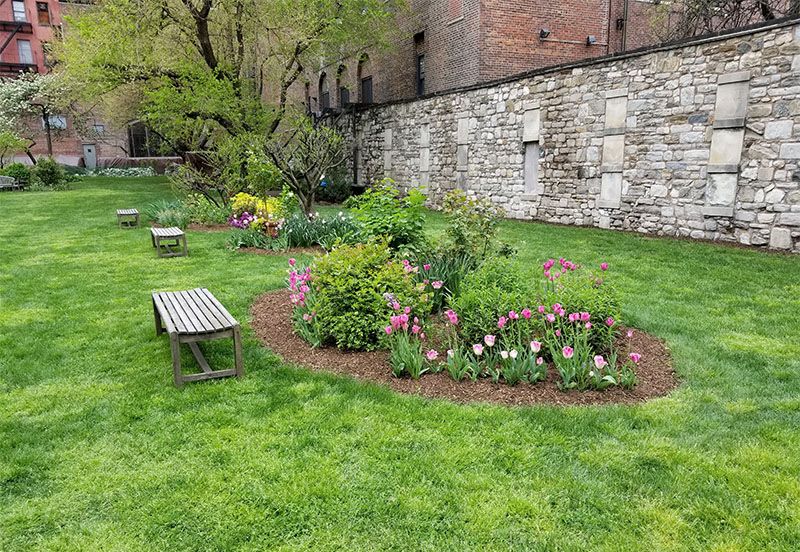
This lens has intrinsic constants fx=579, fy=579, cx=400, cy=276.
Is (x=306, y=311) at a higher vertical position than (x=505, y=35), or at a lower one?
lower

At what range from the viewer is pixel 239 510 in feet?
8.66

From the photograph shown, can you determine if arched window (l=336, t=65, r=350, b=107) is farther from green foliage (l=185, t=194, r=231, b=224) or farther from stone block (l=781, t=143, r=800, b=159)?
stone block (l=781, t=143, r=800, b=159)

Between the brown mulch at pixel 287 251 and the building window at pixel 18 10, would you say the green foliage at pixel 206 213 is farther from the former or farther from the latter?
Result: the building window at pixel 18 10

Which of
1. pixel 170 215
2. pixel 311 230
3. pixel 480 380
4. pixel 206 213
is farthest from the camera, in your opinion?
pixel 206 213

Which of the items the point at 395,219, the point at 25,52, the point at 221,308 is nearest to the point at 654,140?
the point at 395,219

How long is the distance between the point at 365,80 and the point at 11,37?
2783cm

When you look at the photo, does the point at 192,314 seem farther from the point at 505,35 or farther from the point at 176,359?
the point at 505,35

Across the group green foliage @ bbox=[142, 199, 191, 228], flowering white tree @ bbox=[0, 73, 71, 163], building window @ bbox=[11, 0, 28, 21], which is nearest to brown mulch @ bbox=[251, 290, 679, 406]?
green foliage @ bbox=[142, 199, 191, 228]

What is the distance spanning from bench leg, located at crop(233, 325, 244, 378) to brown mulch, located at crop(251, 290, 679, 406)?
0.46m

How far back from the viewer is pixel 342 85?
26.5 m

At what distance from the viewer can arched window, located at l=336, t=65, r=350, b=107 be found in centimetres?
2561

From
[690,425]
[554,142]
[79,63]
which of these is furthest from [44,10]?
[690,425]

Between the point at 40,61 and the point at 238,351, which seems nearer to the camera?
the point at 238,351

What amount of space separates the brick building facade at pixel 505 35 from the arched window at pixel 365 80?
3567 millimetres
